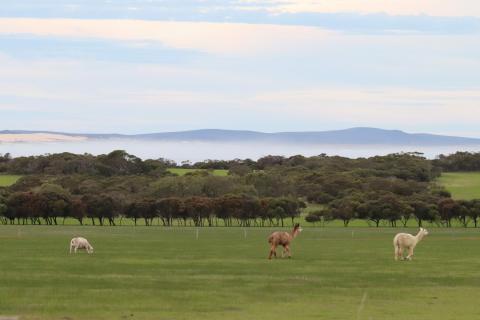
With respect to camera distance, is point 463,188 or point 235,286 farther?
point 463,188

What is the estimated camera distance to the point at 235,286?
30.9 meters

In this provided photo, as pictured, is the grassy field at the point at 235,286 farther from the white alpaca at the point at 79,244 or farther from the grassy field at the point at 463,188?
the grassy field at the point at 463,188

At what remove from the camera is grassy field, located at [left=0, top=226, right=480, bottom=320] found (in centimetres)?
2491

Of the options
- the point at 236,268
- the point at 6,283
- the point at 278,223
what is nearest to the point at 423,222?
the point at 278,223

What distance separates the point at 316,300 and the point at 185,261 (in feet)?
51.1

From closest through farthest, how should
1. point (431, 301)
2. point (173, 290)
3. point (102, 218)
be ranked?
point (431, 301) → point (173, 290) → point (102, 218)

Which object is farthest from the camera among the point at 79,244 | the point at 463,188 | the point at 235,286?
the point at 463,188

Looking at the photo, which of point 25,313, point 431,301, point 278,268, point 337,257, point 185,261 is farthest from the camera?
point 337,257

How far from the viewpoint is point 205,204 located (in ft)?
396

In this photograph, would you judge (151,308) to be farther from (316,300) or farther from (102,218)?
(102,218)

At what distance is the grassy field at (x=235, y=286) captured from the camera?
981 inches

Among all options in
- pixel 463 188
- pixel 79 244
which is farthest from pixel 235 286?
pixel 463 188

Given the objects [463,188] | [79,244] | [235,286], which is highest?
[463,188]

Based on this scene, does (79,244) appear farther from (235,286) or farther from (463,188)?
(463,188)
